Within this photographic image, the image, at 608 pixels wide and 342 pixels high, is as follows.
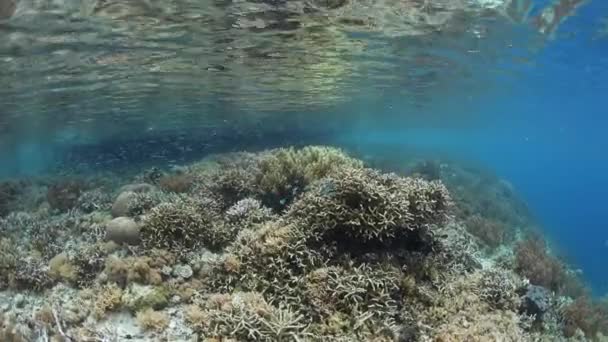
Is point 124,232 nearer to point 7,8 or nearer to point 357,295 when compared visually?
point 357,295

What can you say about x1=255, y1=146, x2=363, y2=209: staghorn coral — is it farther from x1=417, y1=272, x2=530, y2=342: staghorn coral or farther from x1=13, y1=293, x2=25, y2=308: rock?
x1=13, y1=293, x2=25, y2=308: rock

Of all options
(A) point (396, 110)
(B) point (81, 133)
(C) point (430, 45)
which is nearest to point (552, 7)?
(C) point (430, 45)

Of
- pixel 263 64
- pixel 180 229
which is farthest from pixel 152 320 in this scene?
pixel 263 64

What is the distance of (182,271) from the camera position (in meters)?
7.49

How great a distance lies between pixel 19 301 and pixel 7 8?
951 cm

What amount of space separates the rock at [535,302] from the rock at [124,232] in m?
7.15

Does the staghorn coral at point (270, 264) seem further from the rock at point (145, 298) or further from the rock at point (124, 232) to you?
the rock at point (124, 232)

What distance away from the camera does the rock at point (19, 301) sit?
723 cm

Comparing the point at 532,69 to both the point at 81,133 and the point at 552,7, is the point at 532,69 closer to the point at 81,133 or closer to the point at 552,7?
the point at 552,7

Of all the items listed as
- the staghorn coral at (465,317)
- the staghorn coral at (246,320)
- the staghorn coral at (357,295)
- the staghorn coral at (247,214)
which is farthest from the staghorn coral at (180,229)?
the staghorn coral at (465,317)

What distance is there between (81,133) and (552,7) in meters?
44.4

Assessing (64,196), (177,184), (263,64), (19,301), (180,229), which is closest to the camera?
(19,301)

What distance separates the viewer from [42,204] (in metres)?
13.1

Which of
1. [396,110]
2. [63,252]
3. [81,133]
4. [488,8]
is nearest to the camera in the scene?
[63,252]
